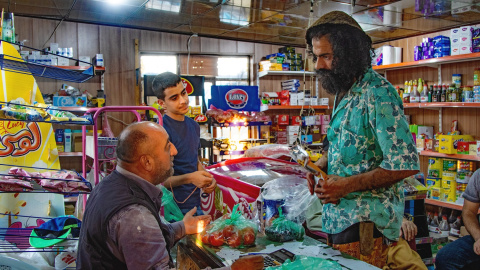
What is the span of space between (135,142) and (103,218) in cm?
30

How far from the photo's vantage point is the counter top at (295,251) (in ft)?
5.05

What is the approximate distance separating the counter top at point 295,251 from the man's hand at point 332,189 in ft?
0.71

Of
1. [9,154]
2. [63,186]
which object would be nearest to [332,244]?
[63,186]

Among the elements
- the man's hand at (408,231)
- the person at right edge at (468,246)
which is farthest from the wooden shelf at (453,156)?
the man's hand at (408,231)

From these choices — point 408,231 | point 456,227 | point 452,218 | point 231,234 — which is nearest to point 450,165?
point 452,218

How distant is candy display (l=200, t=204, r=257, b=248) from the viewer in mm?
1780

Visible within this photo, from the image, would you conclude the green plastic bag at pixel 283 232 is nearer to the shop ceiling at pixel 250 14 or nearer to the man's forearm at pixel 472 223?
the man's forearm at pixel 472 223

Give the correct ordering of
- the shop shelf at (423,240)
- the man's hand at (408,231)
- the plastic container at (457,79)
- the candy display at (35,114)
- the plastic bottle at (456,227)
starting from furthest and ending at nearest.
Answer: the plastic container at (457,79), the plastic bottle at (456,227), the shop shelf at (423,240), the candy display at (35,114), the man's hand at (408,231)

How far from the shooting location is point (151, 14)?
5281 mm

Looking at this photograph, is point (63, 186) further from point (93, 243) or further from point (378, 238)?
point (378, 238)

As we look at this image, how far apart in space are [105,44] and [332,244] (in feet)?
17.6

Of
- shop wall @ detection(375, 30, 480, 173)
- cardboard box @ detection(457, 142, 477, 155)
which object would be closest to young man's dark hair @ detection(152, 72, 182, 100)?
cardboard box @ detection(457, 142, 477, 155)

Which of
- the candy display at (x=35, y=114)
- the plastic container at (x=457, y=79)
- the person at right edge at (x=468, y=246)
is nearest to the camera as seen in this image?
the candy display at (x=35, y=114)

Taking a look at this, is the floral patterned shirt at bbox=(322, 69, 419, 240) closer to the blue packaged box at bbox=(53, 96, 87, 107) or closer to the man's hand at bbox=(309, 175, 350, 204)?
the man's hand at bbox=(309, 175, 350, 204)
